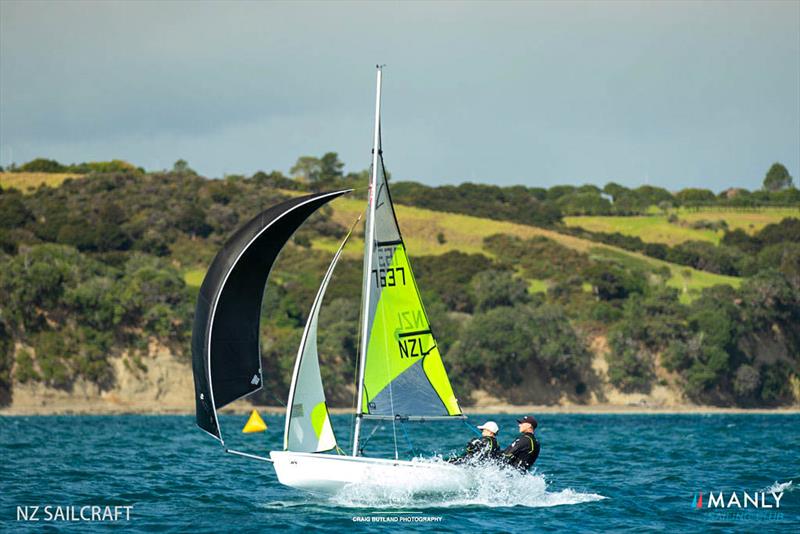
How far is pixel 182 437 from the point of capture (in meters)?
49.2

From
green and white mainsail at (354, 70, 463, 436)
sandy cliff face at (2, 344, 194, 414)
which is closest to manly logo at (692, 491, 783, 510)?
green and white mainsail at (354, 70, 463, 436)

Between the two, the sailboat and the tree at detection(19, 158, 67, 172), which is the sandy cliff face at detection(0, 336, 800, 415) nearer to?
the sailboat

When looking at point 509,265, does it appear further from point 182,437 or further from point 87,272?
point 182,437

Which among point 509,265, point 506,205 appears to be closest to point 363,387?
point 509,265

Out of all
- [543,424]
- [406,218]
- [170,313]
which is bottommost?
[543,424]

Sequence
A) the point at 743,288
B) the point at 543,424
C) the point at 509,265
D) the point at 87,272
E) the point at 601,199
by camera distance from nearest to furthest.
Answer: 1. the point at 543,424
2. the point at 87,272
3. the point at 743,288
4. the point at 509,265
5. the point at 601,199

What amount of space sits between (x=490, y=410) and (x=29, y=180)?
76883 mm

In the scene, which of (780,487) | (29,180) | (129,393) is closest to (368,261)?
(780,487)

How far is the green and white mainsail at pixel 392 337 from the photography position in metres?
24.0

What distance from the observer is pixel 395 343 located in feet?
80.0

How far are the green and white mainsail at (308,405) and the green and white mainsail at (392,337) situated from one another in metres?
0.89

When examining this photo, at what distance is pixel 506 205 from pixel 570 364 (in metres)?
72.5

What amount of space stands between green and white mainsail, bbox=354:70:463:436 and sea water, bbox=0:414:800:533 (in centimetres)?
74

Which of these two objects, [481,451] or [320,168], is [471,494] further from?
[320,168]
